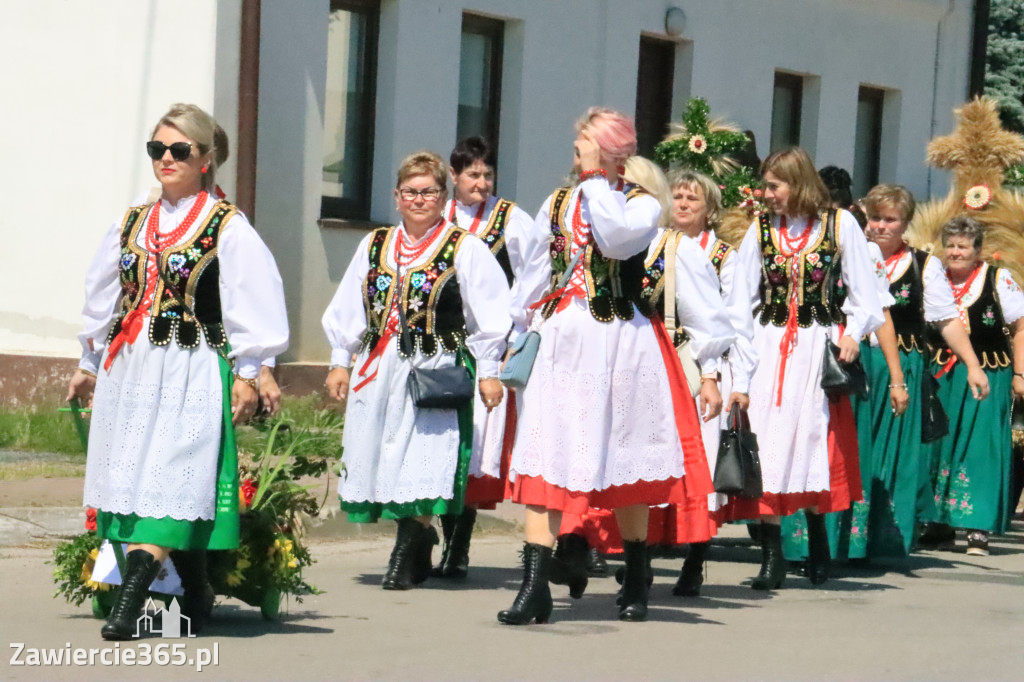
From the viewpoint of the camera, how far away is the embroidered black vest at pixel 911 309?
10.1 metres

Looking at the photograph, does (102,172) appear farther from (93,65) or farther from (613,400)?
(613,400)

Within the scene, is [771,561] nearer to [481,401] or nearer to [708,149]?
[481,401]

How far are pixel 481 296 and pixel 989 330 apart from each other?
4282 millimetres

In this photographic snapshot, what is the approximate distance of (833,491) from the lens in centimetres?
891

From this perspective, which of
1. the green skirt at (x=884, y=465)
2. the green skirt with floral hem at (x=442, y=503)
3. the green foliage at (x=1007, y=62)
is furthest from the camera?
the green foliage at (x=1007, y=62)

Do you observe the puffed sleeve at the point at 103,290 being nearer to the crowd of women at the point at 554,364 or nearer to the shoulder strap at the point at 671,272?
the crowd of women at the point at 554,364

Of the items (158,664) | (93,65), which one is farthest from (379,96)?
(158,664)

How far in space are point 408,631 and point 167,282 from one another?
1.58 meters

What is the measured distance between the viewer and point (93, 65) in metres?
13.7

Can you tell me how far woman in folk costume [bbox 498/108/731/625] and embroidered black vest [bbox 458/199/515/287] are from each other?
172cm

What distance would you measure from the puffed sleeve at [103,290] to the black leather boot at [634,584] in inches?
85.1

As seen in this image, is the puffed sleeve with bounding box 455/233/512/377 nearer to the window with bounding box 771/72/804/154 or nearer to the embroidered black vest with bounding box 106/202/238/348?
the embroidered black vest with bounding box 106/202/238/348

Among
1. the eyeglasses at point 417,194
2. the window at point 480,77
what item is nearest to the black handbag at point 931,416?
the eyeglasses at point 417,194

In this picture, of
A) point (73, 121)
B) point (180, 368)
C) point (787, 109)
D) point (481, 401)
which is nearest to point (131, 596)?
point (180, 368)
